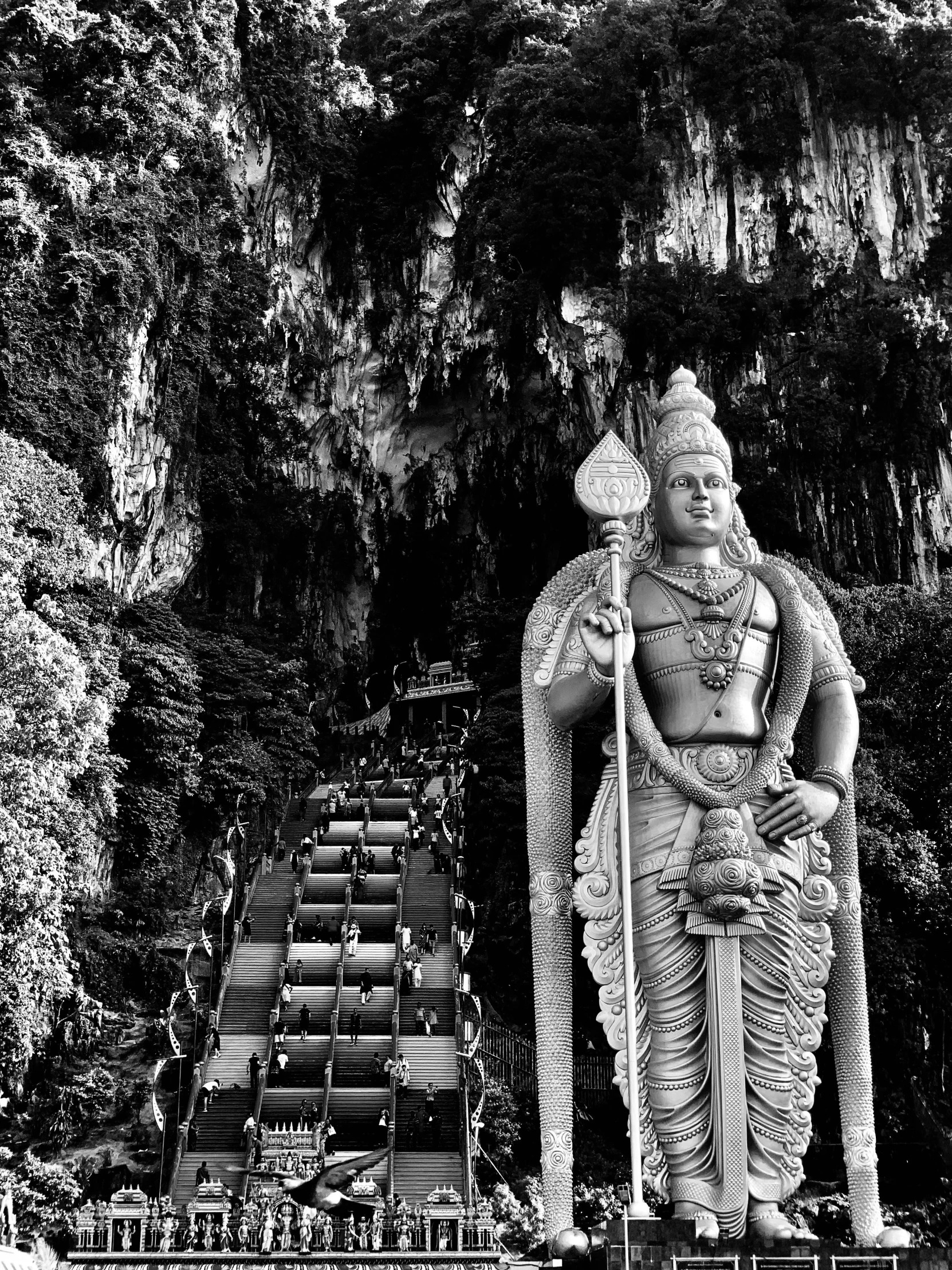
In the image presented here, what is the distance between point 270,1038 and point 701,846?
1182cm

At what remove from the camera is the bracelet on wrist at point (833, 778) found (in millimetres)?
8359

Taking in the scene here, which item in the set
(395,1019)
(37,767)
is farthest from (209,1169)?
(37,767)

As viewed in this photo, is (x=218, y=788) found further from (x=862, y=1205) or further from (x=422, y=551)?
(x=862, y=1205)

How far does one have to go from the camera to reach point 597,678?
8156 millimetres

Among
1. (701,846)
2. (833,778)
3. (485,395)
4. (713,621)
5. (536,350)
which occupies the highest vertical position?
(536,350)

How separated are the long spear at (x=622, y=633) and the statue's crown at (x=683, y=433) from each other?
1.39ft

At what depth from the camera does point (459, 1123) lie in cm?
1686

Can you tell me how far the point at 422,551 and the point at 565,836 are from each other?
28181mm

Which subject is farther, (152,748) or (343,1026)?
(152,748)

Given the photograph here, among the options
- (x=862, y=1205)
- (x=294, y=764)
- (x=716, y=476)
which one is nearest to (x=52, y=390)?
(x=294, y=764)

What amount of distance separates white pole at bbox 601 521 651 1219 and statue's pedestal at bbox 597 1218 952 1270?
0.43ft

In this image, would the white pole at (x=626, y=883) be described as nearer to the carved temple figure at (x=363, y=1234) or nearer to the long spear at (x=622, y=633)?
the long spear at (x=622, y=633)

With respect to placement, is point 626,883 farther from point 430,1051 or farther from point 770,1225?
point 430,1051

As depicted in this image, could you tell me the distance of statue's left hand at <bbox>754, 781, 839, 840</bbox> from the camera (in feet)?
26.3
